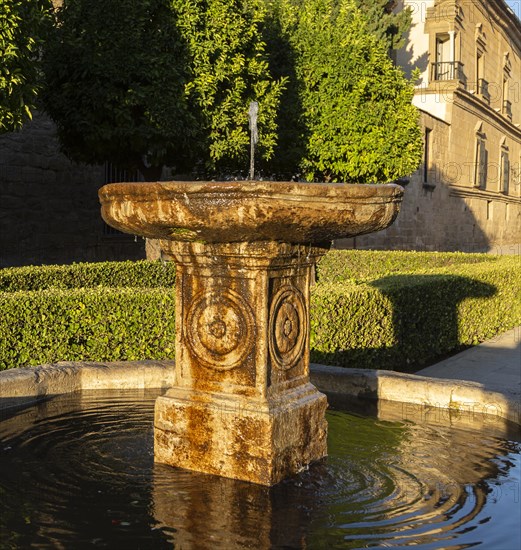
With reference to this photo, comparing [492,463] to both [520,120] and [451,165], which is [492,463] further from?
[520,120]

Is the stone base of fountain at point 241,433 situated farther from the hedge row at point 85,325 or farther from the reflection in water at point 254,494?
the hedge row at point 85,325

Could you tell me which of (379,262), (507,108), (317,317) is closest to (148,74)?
(317,317)

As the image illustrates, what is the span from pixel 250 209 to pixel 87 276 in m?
7.63

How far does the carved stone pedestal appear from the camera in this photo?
374 centimetres

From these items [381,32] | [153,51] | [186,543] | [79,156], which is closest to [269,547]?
[186,543]

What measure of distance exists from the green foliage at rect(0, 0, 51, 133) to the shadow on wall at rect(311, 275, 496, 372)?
4245 mm

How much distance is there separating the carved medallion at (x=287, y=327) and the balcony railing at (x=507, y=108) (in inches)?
1496

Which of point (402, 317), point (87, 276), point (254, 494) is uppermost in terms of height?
point (87, 276)

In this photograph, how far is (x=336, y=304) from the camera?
705 centimetres

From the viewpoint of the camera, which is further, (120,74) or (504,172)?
(504,172)

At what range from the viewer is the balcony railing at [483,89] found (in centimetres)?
3378

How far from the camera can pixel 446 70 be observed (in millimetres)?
29969

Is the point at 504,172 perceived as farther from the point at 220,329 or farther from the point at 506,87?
the point at 220,329

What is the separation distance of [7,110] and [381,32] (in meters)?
19.2
